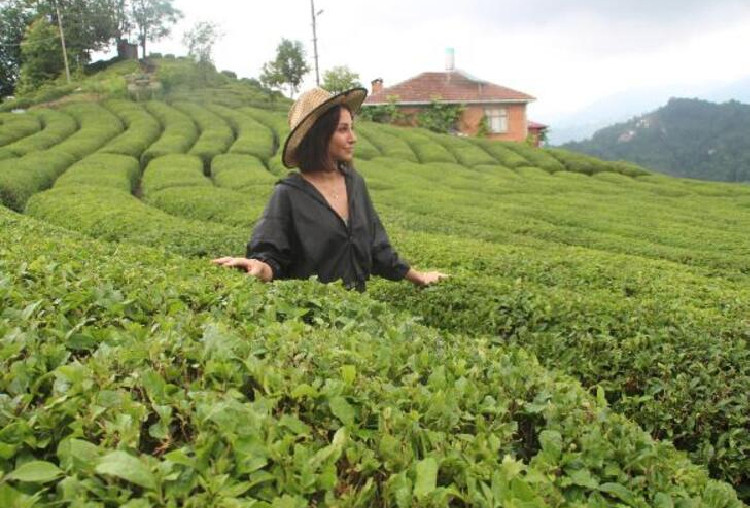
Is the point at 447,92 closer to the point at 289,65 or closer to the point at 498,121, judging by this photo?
the point at 498,121

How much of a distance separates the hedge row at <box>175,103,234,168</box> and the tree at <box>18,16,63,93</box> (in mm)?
16400

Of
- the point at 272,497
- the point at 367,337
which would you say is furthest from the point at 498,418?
the point at 272,497

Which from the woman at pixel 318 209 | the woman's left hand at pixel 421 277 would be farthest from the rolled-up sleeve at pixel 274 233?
the woman's left hand at pixel 421 277

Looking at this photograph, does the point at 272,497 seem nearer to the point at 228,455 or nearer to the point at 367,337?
the point at 228,455

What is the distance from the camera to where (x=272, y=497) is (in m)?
1.43

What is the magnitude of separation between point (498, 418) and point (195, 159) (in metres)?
23.5

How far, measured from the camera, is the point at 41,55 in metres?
48.4

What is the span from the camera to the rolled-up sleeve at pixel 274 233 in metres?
3.84

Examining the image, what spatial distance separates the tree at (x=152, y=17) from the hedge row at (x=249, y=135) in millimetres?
21199

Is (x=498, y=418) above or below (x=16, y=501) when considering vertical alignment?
below

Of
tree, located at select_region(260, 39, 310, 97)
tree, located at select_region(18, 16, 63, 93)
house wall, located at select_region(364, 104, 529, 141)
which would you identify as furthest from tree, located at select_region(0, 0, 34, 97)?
house wall, located at select_region(364, 104, 529, 141)

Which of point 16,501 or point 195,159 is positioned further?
point 195,159

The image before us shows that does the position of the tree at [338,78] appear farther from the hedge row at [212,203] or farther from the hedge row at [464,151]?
the hedge row at [212,203]

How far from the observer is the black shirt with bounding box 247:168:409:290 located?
387cm
